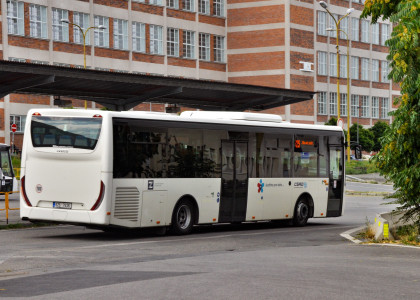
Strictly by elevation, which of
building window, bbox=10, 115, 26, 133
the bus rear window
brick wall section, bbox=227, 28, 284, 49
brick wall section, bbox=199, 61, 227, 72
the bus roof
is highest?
brick wall section, bbox=227, 28, 284, 49

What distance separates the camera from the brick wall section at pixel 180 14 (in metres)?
77.8

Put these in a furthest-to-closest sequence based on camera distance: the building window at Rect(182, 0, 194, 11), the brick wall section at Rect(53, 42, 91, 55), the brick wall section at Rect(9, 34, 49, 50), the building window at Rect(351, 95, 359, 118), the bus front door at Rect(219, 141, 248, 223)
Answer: the building window at Rect(351, 95, 359, 118) < the building window at Rect(182, 0, 194, 11) < the brick wall section at Rect(53, 42, 91, 55) < the brick wall section at Rect(9, 34, 49, 50) < the bus front door at Rect(219, 141, 248, 223)

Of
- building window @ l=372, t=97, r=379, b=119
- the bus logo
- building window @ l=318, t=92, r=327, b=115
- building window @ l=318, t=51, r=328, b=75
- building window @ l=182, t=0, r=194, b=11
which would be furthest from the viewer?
building window @ l=372, t=97, r=379, b=119

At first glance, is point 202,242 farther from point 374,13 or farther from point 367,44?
point 367,44

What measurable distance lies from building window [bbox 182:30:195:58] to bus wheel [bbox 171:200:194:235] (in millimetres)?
58401

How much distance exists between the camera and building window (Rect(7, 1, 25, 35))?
65125mm

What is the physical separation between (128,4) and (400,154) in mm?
57461

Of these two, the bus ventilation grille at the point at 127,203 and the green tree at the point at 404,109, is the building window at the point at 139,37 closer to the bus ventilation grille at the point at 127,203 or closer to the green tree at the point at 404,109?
the bus ventilation grille at the point at 127,203

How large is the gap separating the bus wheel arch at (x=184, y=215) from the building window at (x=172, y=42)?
56.7 m

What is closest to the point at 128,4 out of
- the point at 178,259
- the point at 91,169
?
the point at 91,169

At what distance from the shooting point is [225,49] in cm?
8438

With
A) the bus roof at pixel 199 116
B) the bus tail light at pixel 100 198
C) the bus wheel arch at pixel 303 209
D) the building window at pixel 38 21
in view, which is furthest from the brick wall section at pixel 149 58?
the bus tail light at pixel 100 198

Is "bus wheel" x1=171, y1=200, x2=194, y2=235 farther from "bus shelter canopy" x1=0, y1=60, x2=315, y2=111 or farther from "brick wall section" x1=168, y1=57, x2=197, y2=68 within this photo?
"brick wall section" x1=168, y1=57, x2=197, y2=68

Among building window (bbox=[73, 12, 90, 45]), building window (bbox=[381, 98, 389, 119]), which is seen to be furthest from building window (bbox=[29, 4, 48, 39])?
building window (bbox=[381, 98, 389, 119])
